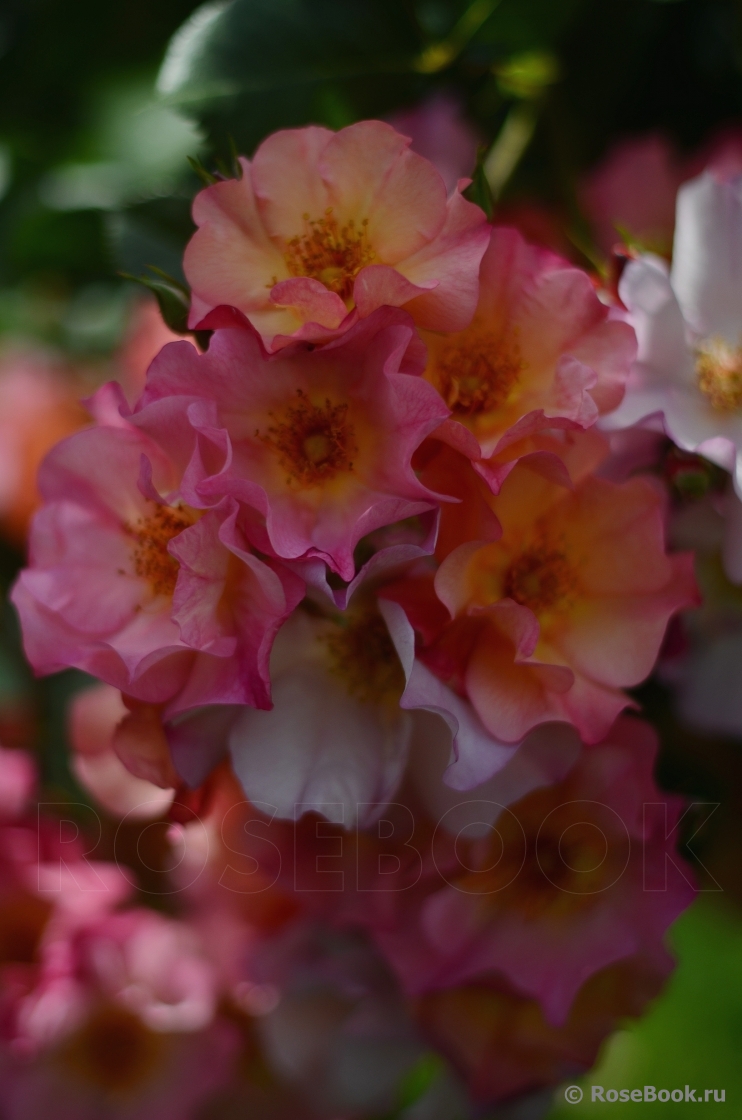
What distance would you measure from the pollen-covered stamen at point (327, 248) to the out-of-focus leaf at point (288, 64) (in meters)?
0.14

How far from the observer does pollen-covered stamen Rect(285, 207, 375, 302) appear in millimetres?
350

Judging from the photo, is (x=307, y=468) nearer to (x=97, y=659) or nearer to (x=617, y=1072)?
(x=97, y=659)

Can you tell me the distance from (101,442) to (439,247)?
0.44 feet

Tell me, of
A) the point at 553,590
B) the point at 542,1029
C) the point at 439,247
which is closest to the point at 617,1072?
the point at 542,1029

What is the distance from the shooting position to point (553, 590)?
376 mm

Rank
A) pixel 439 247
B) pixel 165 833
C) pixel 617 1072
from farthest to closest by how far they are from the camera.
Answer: pixel 617 1072 → pixel 165 833 → pixel 439 247

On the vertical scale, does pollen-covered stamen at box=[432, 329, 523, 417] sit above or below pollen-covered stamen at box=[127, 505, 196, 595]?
above

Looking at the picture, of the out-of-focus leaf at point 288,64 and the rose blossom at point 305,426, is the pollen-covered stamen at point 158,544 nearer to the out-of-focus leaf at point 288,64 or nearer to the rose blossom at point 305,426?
the rose blossom at point 305,426

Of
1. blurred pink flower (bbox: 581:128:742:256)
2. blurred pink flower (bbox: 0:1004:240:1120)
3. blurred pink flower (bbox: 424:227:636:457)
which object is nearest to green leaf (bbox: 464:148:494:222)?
blurred pink flower (bbox: 424:227:636:457)

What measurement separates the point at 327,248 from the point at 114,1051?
1.46 ft

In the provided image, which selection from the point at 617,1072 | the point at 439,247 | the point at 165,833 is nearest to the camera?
the point at 439,247

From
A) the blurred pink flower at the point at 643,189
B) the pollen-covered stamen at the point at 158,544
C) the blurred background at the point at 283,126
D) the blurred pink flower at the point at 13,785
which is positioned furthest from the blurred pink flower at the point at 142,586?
the blurred pink flower at the point at 643,189

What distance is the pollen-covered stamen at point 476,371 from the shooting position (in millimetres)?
358

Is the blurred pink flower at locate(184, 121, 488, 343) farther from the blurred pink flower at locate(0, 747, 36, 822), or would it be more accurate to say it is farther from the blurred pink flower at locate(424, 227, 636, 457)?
the blurred pink flower at locate(0, 747, 36, 822)
